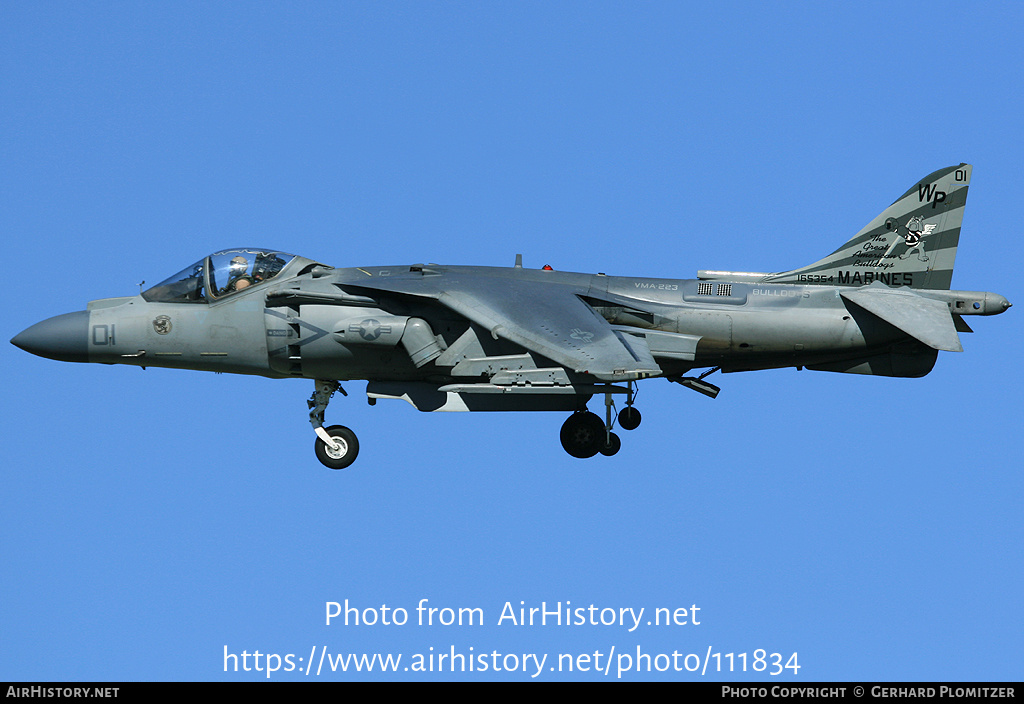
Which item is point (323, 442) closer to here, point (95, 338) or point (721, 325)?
point (95, 338)

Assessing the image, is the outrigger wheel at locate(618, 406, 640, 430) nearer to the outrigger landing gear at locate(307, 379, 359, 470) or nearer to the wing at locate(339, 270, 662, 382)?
the wing at locate(339, 270, 662, 382)

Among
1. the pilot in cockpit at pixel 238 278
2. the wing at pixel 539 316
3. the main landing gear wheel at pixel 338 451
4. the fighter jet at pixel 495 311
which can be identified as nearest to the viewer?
the wing at pixel 539 316

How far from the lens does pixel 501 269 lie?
63.4 ft

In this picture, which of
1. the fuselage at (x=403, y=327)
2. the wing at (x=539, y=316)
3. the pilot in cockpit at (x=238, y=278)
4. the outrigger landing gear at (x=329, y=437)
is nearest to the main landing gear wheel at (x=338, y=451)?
the outrigger landing gear at (x=329, y=437)

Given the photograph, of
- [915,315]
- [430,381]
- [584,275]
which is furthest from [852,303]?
[430,381]

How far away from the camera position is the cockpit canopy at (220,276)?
1894cm

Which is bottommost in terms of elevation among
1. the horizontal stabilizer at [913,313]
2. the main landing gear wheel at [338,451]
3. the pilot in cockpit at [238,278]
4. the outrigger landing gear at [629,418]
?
the main landing gear wheel at [338,451]

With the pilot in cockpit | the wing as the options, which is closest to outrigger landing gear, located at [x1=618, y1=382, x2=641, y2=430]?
the wing

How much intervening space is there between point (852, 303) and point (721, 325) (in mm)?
1815

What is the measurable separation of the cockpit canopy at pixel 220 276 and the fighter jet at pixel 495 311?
0.02 meters

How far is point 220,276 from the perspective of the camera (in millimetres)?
18953

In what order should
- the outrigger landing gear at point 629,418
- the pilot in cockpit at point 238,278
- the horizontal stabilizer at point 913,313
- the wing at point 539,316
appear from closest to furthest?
1. the wing at point 539,316
2. the horizontal stabilizer at point 913,313
3. the pilot in cockpit at point 238,278
4. the outrigger landing gear at point 629,418

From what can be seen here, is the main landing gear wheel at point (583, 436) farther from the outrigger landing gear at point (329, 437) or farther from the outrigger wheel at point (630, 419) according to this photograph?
the outrigger landing gear at point (329, 437)
